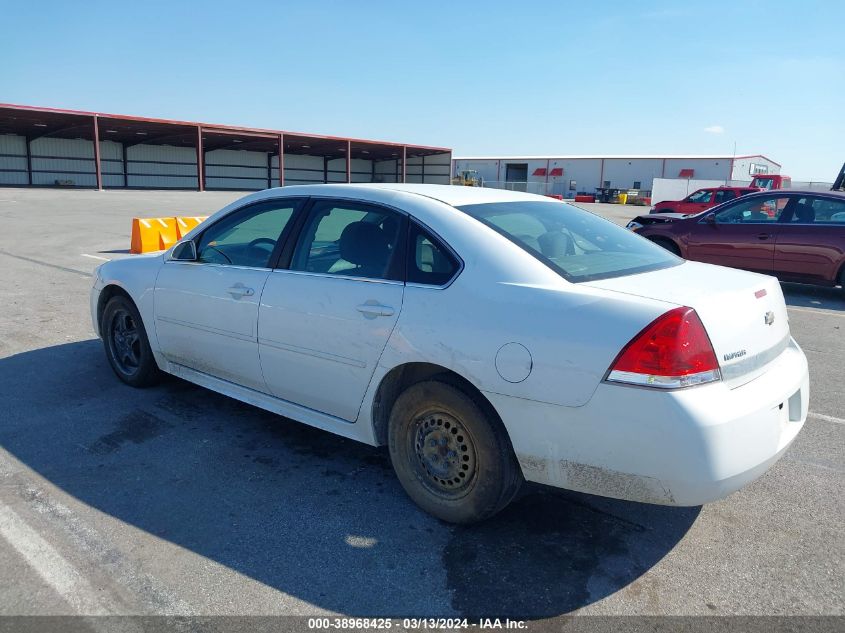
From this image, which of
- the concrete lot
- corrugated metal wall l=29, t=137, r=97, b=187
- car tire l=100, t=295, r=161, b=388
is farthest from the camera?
corrugated metal wall l=29, t=137, r=97, b=187

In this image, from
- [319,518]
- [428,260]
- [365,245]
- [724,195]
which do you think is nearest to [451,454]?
[319,518]

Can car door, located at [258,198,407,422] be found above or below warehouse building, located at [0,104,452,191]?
below

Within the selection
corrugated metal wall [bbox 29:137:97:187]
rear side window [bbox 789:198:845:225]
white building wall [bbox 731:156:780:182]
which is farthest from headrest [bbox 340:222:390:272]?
white building wall [bbox 731:156:780:182]

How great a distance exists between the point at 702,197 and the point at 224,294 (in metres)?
21.5

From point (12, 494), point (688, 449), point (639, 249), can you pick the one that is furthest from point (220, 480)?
point (639, 249)

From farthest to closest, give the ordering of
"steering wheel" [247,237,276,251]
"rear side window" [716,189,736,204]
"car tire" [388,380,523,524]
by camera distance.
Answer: "rear side window" [716,189,736,204]
"steering wheel" [247,237,276,251]
"car tire" [388,380,523,524]

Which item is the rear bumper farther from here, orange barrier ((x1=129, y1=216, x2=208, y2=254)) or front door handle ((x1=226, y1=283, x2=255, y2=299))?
orange barrier ((x1=129, y1=216, x2=208, y2=254))

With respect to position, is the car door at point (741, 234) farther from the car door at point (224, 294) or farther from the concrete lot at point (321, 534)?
the car door at point (224, 294)

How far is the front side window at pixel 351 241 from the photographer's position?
11.0ft

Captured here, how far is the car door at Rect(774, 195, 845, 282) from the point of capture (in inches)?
371

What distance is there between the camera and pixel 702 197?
22078 mm

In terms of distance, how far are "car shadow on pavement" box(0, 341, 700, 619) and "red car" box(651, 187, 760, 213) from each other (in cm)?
2011

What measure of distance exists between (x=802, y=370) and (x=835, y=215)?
312 inches

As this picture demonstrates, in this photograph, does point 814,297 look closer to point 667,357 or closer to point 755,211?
point 755,211
